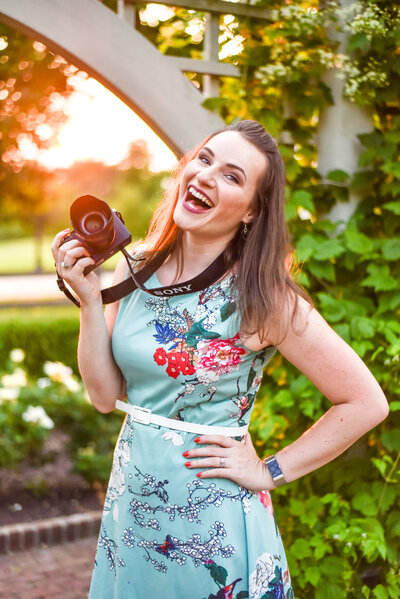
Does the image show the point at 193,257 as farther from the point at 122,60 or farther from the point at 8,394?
the point at 8,394

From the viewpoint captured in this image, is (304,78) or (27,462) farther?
(27,462)

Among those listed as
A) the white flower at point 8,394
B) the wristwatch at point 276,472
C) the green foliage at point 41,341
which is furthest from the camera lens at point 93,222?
the green foliage at point 41,341

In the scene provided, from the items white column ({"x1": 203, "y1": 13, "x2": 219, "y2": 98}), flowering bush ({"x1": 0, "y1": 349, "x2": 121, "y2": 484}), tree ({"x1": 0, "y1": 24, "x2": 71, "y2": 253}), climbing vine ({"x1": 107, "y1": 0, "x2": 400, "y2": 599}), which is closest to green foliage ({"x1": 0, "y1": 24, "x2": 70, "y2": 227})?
tree ({"x1": 0, "y1": 24, "x2": 71, "y2": 253})

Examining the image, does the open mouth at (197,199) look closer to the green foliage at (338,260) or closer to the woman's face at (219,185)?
the woman's face at (219,185)

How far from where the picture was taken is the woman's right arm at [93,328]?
1.48 m

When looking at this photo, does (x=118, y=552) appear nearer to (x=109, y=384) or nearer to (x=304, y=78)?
(x=109, y=384)

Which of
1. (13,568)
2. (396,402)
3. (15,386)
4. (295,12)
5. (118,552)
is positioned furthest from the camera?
(15,386)

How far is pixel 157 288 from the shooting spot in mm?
1518

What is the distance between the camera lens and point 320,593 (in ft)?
7.63

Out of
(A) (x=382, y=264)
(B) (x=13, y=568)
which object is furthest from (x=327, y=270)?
(B) (x=13, y=568)

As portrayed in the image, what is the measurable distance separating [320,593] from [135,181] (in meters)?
33.5

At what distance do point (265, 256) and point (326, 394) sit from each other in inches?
14.1

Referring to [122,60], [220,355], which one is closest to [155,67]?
[122,60]

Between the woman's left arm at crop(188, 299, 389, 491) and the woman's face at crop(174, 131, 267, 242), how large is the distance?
27 centimetres
